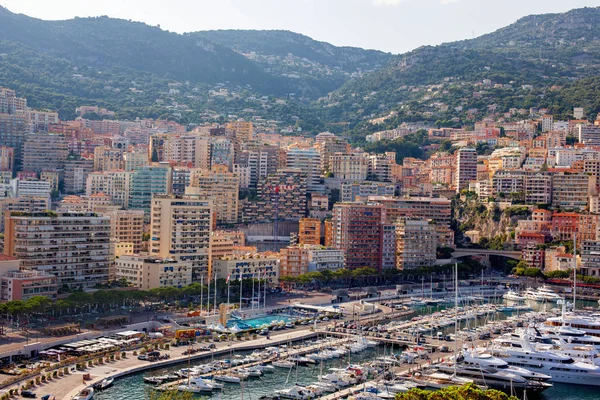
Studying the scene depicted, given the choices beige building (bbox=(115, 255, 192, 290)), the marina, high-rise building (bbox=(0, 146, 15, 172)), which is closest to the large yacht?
the marina

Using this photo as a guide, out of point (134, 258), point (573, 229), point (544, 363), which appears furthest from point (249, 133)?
point (544, 363)

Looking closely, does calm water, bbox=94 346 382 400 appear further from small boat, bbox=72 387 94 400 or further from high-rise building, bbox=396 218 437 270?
high-rise building, bbox=396 218 437 270

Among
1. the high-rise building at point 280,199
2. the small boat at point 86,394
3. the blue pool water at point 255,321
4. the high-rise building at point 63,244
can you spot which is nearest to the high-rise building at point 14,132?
the high-rise building at point 280,199

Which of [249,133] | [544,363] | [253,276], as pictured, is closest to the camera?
[544,363]

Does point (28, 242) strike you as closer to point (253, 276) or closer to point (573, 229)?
point (253, 276)

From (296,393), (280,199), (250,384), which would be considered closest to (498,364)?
(296,393)

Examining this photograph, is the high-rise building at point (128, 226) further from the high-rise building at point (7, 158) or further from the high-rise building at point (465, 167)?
the high-rise building at point (465, 167)

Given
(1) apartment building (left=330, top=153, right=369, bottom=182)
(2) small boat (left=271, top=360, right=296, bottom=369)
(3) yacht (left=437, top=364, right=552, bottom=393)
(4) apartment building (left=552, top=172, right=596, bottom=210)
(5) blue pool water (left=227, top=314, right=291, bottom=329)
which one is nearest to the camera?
(3) yacht (left=437, top=364, right=552, bottom=393)
